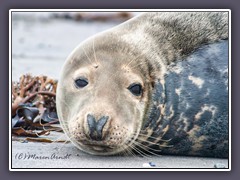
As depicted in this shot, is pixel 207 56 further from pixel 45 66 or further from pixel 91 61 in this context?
pixel 45 66

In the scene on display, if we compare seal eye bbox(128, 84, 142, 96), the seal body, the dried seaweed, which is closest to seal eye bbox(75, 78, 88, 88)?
the seal body

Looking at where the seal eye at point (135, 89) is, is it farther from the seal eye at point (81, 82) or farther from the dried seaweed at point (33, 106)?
the dried seaweed at point (33, 106)

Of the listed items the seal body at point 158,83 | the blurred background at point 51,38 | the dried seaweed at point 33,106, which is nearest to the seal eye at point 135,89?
the seal body at point 158,83

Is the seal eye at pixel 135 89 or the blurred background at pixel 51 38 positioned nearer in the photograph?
→ the seal eye at pixel 135 89

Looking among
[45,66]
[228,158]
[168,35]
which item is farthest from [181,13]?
[45,66]

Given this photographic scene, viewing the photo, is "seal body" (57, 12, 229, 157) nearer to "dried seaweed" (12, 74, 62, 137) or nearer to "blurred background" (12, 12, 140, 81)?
"dried seaweed" (12, 74, 62, 137)

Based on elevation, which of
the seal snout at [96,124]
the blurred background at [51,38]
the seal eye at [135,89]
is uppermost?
the blurred background at [51,38]

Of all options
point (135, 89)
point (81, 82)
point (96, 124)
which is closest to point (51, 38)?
point (81, 82)
